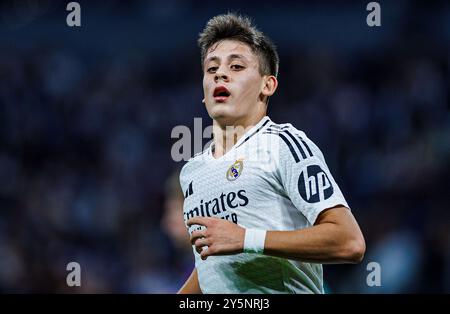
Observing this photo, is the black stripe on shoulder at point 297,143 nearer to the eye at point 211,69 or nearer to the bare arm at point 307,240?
the bare arm at point 307,240

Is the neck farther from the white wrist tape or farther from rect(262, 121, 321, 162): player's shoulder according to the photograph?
the white wrist tape

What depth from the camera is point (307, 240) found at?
327 cm

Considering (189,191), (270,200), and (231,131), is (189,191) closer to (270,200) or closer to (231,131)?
(231,131)

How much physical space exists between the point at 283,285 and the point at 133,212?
562cm

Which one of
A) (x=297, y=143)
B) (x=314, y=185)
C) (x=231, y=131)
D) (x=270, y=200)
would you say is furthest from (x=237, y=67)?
(x=314, y=185)

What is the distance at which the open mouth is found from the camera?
158 inches

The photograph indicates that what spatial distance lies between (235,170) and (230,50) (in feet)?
2.58

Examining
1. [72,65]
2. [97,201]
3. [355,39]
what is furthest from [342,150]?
[72,65]

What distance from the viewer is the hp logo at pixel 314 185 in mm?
3378

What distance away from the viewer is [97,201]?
9344 millimetres

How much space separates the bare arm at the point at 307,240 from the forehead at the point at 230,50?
1.23m

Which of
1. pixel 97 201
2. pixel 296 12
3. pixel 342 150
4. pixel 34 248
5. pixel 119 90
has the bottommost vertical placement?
pixel 34 248

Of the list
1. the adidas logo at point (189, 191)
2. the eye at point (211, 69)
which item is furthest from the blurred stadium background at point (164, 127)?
the eye at point (211, 69)

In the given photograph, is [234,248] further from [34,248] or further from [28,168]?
[28,168]
